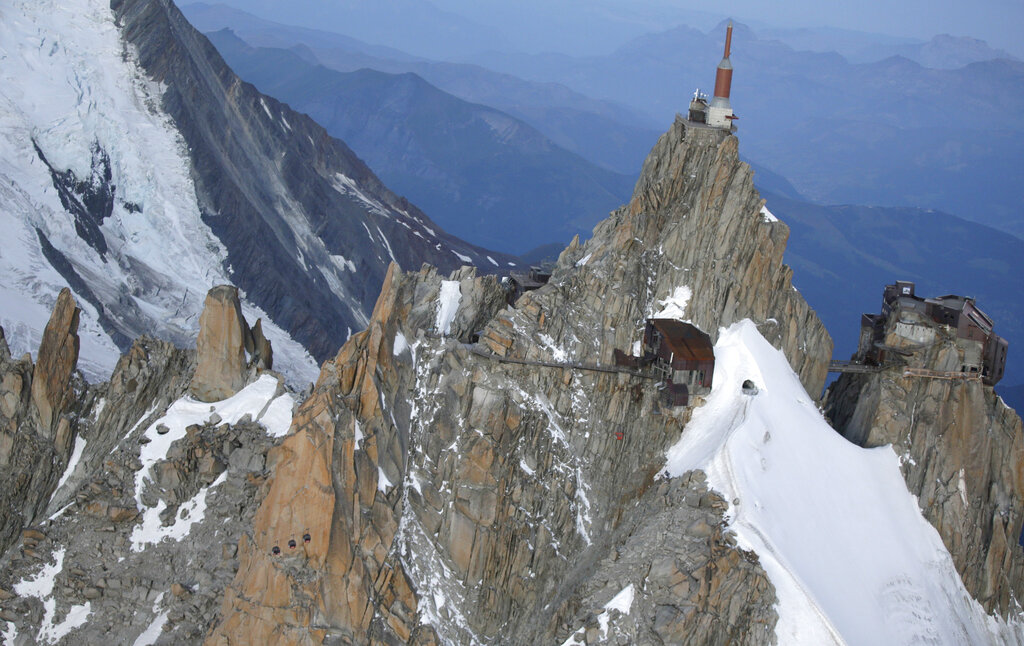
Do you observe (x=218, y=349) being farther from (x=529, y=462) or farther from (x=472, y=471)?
(x=529, y=462)

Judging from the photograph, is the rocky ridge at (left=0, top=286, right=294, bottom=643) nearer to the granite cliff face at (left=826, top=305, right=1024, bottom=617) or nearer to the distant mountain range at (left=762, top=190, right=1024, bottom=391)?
the granite cliff face at (left=826, top=305, right=1024, bottom=617)

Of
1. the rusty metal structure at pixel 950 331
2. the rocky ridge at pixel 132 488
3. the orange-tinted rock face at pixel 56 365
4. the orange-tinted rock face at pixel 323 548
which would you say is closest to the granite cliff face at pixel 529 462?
the orange-tinted rock face at pixel 323 548

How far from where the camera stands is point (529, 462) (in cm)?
5319

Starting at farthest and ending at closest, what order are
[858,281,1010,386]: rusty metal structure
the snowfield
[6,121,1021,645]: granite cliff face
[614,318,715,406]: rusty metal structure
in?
[858,281,1010,386]: rusty metal structure, [614,318,715,406]: rusty metal structure, [6,121,1021,645]: granite cliff face, the snowfield

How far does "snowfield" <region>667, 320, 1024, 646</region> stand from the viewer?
45188 mm

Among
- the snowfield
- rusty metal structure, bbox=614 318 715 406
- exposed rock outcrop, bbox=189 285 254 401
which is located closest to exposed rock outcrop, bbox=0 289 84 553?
exposed rock outcrop, bbox=189 285 254 401

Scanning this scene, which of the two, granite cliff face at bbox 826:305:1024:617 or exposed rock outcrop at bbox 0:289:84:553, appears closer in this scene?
granite cliff face at bbox 826:305:1024:617

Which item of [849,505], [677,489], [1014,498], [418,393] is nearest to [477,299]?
[418,393]

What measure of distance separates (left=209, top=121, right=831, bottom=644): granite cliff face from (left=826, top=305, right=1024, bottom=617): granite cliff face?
4869 mm

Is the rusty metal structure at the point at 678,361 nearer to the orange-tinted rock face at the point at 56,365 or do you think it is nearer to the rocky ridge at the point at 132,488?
the rocky ridge at the point at 132,488

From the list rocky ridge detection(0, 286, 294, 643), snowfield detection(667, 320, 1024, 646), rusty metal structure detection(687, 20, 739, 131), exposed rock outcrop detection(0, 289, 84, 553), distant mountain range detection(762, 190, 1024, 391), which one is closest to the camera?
snowfield detection(667, 320, 1024, 646)

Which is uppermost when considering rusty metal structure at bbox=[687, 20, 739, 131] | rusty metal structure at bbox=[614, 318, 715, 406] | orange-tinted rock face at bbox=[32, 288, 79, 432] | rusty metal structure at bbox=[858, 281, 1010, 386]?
rusty metal structure at bbox=[687, 20, 739, 131]

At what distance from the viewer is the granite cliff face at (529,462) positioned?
46250 mm

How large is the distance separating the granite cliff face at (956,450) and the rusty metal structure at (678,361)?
40.5 ft
